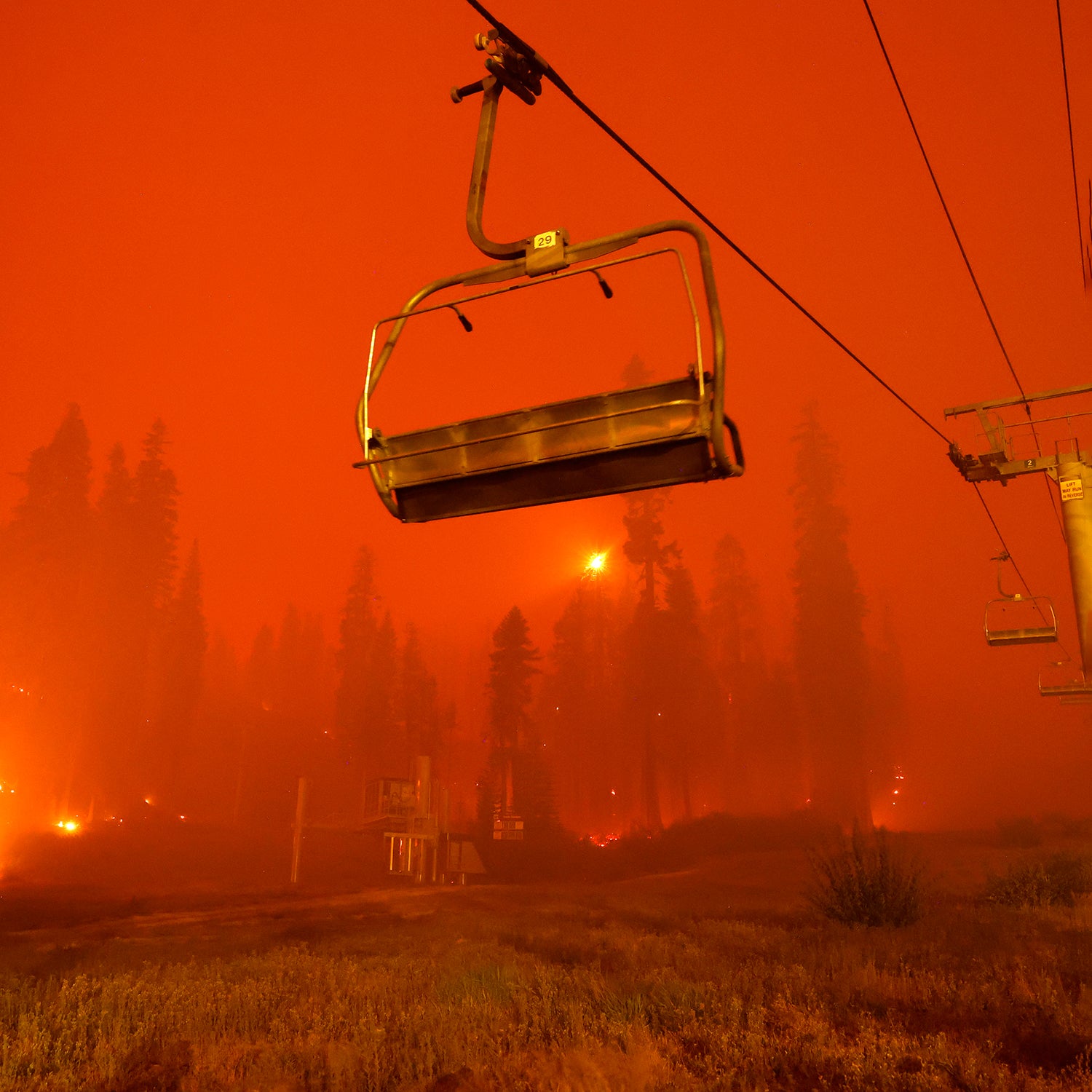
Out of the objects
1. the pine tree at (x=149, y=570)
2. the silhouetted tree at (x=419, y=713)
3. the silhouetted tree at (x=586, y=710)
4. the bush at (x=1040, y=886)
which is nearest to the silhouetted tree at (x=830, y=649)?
the silhouetted tree at (x=586, y=710)

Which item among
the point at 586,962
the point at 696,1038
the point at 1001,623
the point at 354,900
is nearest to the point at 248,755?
the point at 354,900

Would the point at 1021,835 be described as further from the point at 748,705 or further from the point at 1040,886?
the point at 748,705

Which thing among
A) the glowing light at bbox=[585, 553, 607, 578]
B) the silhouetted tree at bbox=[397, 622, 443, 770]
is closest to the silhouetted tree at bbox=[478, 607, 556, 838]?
the silhouetted tree at bbox=[397, 622, 443, 770]

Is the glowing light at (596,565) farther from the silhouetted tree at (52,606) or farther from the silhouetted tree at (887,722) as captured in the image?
the silhouetted tree at (52,606)

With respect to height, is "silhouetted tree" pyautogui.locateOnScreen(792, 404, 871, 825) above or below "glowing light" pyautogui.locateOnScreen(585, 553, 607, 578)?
below

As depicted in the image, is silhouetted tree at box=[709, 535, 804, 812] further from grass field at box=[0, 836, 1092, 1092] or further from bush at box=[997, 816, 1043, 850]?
grass field at box=[0, 836, 1092, 1092]

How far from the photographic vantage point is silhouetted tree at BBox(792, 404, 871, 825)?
44.1 meters

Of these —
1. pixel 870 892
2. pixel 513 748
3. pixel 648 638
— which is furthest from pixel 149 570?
pixel 870 892

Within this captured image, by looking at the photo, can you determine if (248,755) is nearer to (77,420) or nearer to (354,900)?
(77,420)

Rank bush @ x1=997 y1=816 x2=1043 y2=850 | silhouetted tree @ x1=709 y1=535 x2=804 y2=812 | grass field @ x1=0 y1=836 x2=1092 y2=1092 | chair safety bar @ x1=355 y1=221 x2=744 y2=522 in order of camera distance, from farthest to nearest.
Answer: silhouetted tree @ x1=709 y1=535 x2=804 y2=812, bush @ x1=997 y1=816 x2=1043 y2=850, grass field @ x1=0 y1=836 x2=1092 y2=1092, chair safety bar @ x1=355 y1=221 x2=744 y2=522

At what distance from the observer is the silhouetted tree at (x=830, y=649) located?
44062mm

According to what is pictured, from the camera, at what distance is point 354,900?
26031 millimetres

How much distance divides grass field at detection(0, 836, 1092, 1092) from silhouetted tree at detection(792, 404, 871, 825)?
27958mm

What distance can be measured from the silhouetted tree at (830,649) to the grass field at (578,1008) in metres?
28.0
